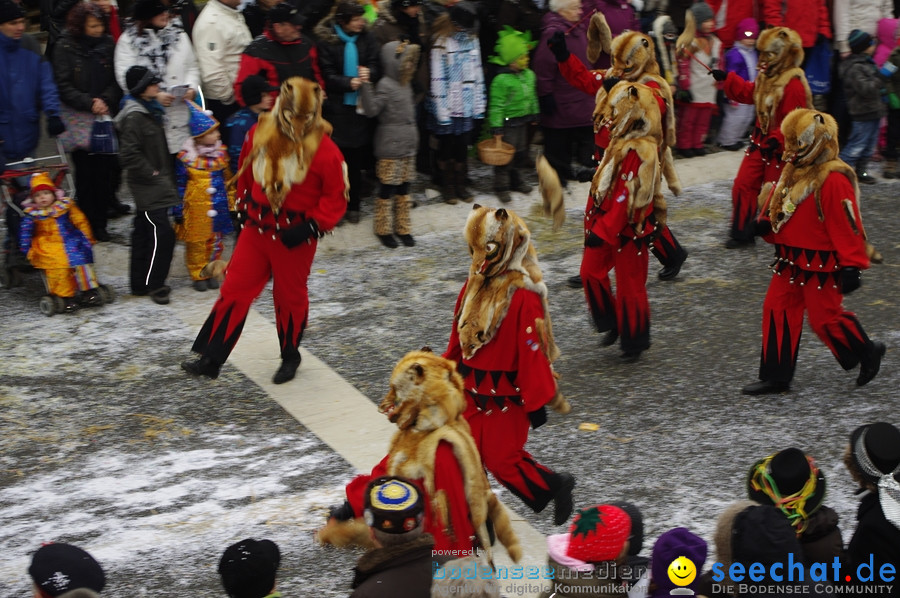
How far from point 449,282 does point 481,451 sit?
3.83 metres

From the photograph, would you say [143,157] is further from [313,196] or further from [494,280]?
[494,280]

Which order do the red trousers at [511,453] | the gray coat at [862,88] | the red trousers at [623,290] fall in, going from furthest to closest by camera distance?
the gray coat at [862,88]
the red trousers at [623,290]
the red trousers at [511,453]

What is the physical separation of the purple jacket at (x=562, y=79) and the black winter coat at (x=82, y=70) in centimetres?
379

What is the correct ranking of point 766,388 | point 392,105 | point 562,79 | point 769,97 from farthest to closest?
point 562,79 → point 392,105 → point 769,97 → point 766,388

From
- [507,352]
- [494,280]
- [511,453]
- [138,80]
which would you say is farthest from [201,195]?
[511,453]

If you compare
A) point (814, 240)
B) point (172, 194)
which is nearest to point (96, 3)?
point (172, 194)

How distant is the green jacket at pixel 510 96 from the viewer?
10.2m

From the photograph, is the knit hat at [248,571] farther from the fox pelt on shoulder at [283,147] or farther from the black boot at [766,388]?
the black boot at [766,388]

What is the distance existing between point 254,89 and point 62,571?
493 cm

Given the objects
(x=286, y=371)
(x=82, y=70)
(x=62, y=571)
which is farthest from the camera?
(x=82, y=70)

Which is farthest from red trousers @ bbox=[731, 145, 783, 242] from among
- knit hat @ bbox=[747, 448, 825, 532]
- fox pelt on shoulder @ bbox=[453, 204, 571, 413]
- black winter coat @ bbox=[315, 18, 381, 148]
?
knit hat @ bbox=[747, 448, 825, 532]

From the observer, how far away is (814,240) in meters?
6.70

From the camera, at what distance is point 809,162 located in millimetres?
6699

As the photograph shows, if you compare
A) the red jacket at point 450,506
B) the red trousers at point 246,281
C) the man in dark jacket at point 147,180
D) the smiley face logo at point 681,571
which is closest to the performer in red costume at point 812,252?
the red trousers at point 246,281
